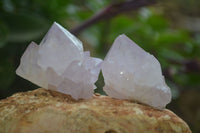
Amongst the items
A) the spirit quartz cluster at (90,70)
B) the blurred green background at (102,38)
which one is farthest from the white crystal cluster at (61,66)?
the blurred green background at (102,38)

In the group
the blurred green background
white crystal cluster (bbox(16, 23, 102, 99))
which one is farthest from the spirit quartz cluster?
the blurred green background

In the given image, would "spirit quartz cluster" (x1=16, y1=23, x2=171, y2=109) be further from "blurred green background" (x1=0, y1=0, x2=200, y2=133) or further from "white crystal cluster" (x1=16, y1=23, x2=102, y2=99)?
"blurred green background" (x1=0, y1=0, x2=200, y2=133)

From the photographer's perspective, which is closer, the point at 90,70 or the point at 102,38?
the point at 90,70

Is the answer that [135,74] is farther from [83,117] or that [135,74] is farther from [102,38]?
[102,38]

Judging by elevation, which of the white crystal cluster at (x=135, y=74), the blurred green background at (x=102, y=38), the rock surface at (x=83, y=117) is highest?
the white crystal cluster at (x=135, y=74)

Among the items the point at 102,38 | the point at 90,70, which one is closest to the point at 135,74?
the point at 90,70

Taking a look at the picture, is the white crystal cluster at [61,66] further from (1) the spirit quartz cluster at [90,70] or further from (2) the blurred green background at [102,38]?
(2) the blurred green background at [102,38]
